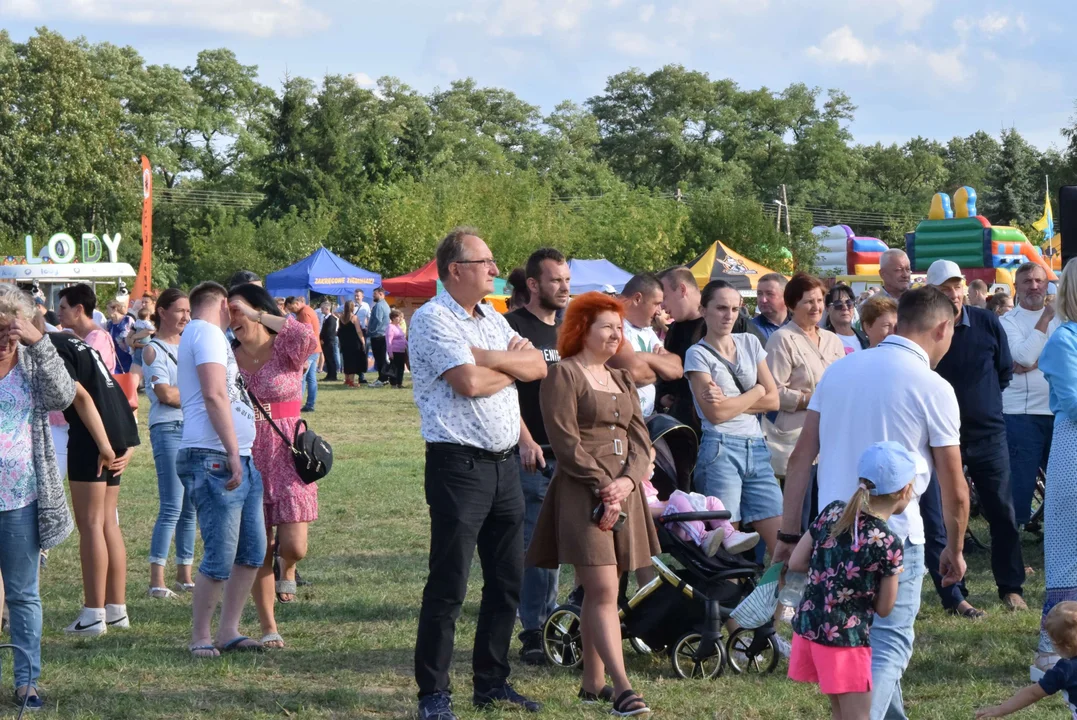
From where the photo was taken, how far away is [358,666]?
6188mm

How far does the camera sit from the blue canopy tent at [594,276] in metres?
26.1

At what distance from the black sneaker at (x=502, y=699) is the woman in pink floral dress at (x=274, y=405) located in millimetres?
1499

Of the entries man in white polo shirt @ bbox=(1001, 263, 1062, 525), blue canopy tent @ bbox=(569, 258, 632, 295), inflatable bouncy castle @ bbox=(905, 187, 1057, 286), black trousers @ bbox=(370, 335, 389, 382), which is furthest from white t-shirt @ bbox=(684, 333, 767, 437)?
inflatable bouncy castle @ bbox=(905, 187, 1057, 286)

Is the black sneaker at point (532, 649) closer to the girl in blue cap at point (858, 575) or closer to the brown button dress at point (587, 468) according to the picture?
the brown button dress at point (587, 468)

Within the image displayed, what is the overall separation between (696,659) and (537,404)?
4.75 ft

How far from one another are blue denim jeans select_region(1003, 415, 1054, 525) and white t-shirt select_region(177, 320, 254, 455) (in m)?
4.96

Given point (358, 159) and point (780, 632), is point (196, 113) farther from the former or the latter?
point (780, 632)

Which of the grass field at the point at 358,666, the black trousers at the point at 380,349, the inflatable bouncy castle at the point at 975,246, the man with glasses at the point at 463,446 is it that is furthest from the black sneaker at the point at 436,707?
the inflatable bouncy castle at the point at 975,246

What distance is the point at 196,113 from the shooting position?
7131 cm

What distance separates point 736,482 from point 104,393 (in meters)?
3.24

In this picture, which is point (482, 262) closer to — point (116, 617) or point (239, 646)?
point (239, 646)

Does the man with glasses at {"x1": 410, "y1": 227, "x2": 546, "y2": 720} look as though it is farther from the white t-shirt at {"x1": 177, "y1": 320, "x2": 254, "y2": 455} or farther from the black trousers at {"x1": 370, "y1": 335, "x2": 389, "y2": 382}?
the black trousers at {"x1": 370, "y1": 335, "x2": 389, "y2": 382}

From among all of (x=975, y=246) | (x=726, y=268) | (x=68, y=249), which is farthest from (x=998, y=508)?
(x=68, y=249)

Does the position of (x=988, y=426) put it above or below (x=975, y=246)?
below
